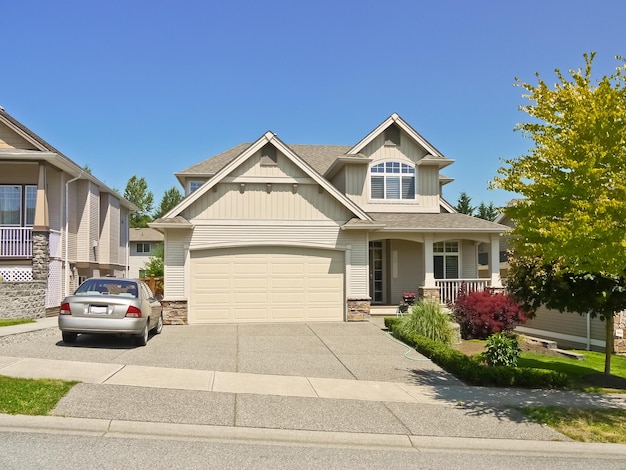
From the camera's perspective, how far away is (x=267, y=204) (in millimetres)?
18547

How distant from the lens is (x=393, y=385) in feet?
32.1

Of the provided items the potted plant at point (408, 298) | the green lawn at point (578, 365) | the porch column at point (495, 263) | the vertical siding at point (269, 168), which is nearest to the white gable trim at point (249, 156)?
the vertical siding at point (269, 168)

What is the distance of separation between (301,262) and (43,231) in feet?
28.6

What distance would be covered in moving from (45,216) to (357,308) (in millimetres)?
11042

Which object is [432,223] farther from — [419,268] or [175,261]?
[175,261]

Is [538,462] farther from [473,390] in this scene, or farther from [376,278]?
[376,278]

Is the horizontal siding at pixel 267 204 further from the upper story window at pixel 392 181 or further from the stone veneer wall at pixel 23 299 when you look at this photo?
the stone veneer wall at pixel 23 299

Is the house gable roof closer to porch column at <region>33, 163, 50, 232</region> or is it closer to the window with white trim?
porch column at <region>33, 163, 50, 232</region>

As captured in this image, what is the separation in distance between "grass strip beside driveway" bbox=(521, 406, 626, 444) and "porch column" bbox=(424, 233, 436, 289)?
41.5ft

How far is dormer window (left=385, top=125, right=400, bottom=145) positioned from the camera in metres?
22.8

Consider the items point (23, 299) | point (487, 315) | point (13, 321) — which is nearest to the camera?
point (13, 321)

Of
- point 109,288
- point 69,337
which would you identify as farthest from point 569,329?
point 69,337

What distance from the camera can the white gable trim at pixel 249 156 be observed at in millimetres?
17828

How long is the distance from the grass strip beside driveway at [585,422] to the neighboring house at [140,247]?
47842 mm
